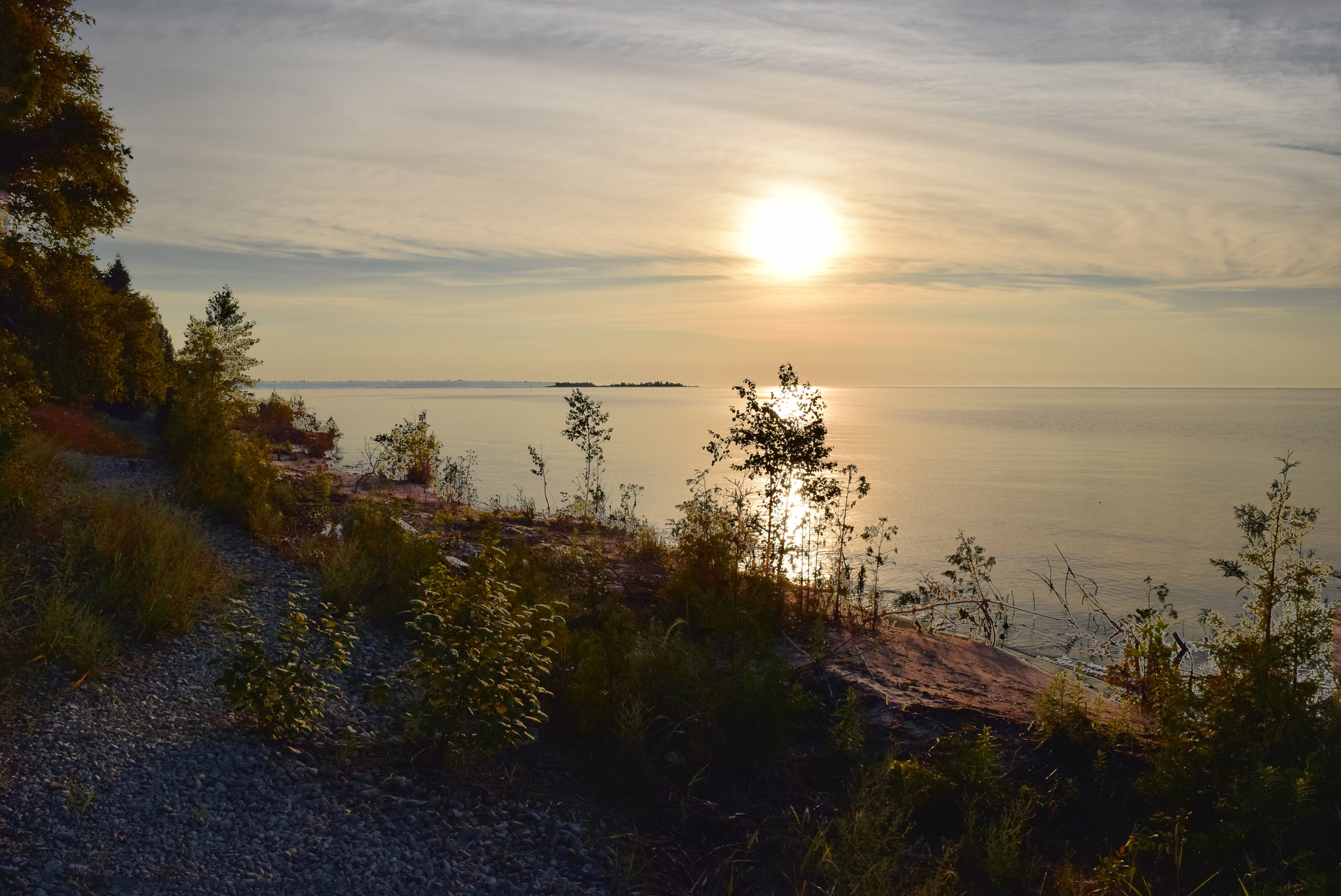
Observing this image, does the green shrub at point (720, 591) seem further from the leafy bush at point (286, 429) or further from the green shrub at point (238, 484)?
the leafy bush at point (286, 429)

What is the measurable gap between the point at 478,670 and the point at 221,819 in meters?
1.77

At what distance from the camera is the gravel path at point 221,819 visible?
455cm

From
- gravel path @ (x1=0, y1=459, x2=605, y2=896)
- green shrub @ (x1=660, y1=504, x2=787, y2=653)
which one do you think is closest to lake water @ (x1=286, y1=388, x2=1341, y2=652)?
green shrub @ (x1=660, y1=504, x2=787, y2=653)

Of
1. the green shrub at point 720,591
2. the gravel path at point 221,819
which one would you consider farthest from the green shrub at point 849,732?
the gravel path at point 221,819

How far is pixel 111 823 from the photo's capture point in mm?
4832

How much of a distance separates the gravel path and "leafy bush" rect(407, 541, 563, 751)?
1.50 feet

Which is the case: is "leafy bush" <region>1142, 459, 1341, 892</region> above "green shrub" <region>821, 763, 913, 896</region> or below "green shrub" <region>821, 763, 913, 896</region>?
above

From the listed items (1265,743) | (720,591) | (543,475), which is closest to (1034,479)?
(543,475)

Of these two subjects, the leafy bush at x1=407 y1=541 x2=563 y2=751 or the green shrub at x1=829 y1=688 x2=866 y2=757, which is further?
the green shrub at x1=829 y1=688 x2=866 y2=757

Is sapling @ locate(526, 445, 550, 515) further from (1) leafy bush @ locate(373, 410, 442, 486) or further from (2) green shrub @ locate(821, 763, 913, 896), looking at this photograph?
(2) green shrub @ locate(821, 763, 913, 896)

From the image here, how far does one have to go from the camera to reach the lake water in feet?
61.8

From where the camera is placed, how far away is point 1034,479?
35.2 m

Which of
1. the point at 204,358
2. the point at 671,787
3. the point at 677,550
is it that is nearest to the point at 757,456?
the point at 677,550

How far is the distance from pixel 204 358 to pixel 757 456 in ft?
49.4
